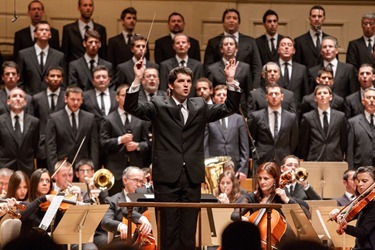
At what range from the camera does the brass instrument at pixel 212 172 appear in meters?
8.37

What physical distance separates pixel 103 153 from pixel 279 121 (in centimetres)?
171

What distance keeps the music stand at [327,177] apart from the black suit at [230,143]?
2.27 ft

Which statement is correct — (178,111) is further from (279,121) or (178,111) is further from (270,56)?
(270,56)

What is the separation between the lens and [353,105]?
31.8 feet

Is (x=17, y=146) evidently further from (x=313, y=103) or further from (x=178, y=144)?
(x=178, y=144)

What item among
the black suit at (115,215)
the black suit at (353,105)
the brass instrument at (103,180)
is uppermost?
the black suit at (353,105)

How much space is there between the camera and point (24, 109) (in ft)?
29.9

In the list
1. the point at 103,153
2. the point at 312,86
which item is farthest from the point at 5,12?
the point at 312,86

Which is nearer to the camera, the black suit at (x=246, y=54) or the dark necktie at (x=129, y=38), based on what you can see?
the black suit at (x=246, y=54)

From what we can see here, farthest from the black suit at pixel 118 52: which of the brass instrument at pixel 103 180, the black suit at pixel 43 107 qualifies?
the brass instrument at pixel 103 180

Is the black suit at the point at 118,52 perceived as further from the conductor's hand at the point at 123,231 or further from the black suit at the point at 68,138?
the conductor's hand at the point at 123,231

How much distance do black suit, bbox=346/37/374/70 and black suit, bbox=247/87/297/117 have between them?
1.20 metres

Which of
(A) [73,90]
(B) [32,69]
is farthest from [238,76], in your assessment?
(B) [32,69]

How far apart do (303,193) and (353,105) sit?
190 cm
